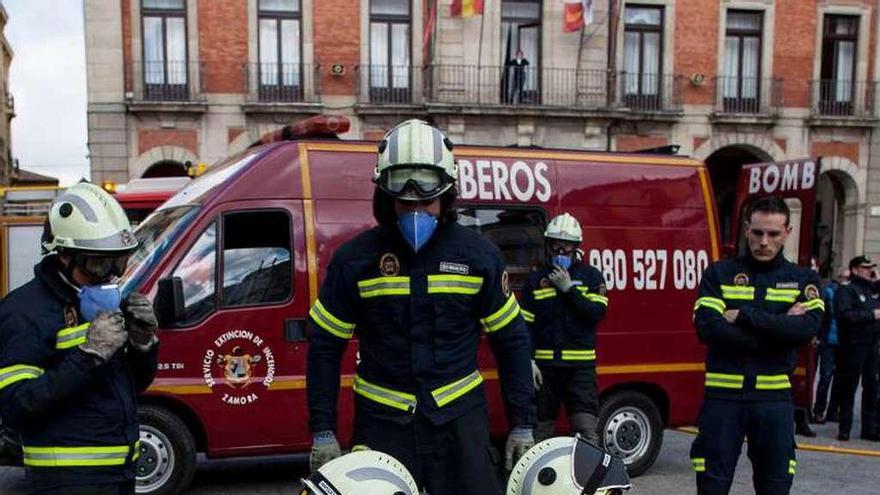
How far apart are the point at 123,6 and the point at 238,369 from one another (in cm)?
1582

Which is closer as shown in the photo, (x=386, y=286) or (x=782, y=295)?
(x=386, y=286)

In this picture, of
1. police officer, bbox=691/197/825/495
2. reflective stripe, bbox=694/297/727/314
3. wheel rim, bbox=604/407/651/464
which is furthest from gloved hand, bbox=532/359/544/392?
reflective stripe, bbox=694/297/727/314

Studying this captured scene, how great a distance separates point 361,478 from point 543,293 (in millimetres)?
3540

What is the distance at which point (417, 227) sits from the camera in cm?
294

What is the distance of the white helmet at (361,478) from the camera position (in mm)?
2500

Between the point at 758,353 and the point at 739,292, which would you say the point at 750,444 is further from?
the point at 739,292

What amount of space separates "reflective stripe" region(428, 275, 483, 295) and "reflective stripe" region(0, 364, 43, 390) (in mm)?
1489

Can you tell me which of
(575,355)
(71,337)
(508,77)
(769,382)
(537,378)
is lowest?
(537,378)

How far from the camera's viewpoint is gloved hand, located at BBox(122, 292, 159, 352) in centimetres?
290

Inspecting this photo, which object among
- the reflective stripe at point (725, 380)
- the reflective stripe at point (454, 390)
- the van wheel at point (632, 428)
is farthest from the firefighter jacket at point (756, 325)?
the van wheel at point (632, 428)

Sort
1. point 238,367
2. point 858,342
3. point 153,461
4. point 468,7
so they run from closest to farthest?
point 153,461
point 238,367
point 858,342
point 468,7

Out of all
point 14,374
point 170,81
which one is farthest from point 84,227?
point 170,81

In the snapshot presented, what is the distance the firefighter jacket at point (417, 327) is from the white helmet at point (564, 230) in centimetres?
280

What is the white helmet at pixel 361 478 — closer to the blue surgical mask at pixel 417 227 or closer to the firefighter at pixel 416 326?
the firefighter at pixel 416 326
